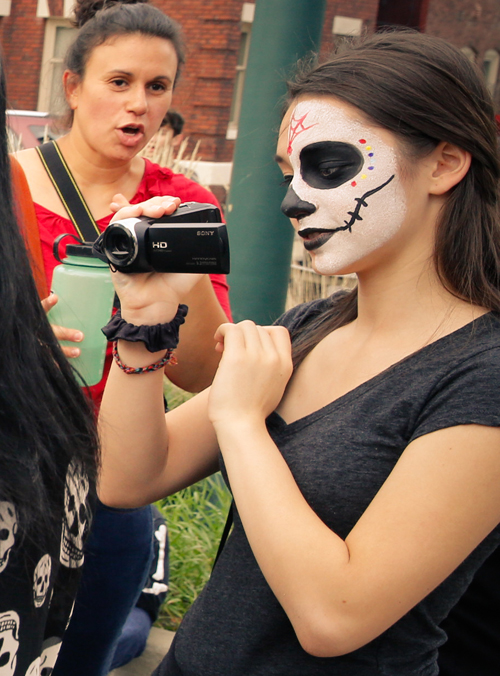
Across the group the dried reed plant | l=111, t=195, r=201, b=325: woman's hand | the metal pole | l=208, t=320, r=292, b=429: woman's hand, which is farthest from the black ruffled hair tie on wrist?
the dried reed plant

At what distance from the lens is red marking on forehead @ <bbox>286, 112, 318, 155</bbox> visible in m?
1.52

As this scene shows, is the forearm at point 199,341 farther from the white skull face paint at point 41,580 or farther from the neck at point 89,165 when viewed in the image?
the white skull face paint at point 41,580

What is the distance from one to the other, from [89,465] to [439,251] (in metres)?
0.72

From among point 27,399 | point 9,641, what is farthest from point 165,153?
point 9,641

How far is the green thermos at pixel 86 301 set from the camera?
2070 millimetres

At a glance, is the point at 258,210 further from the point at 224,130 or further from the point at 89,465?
the point at 224,130

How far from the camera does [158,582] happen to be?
119 inches

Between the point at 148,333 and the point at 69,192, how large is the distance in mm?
1072

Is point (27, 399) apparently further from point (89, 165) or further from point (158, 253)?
point (89, 165)

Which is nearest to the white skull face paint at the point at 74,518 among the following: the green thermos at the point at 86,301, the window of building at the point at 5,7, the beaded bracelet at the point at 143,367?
the beaded bracelet at the point at 143,367

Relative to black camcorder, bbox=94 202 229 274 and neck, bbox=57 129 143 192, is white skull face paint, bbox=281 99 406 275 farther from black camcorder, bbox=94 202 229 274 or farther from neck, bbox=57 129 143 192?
neck, bbox=57 129 143 192

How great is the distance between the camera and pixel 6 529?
948mm

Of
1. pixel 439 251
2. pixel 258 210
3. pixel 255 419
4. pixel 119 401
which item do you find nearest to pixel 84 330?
pixel 119 401

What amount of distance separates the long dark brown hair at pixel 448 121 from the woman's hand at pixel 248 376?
1.09 feet
